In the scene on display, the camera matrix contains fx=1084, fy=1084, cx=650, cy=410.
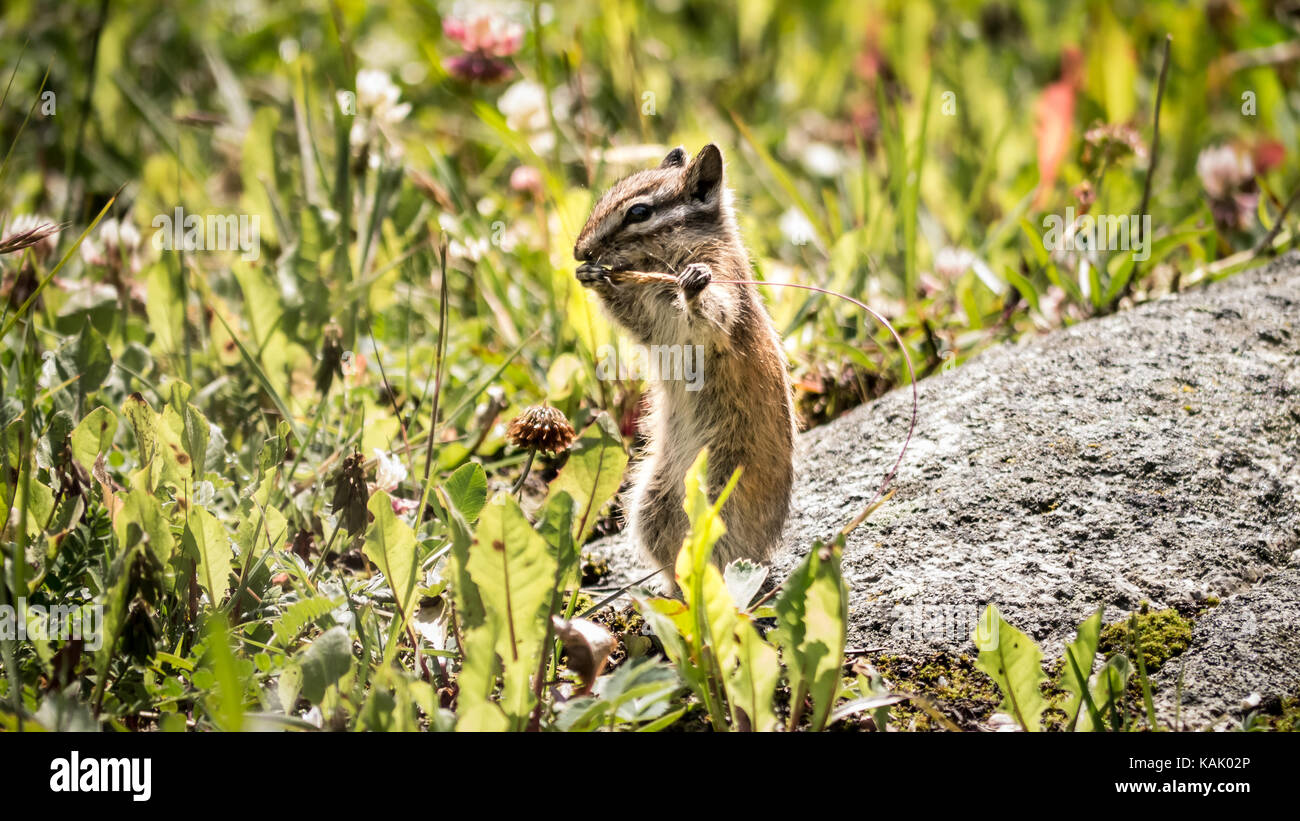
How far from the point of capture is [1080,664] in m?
2.24

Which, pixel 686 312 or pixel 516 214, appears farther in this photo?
pixel 516 214

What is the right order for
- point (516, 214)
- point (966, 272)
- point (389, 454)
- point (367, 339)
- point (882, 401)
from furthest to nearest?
point (516, 214) < point (966, 272) < point (367, 339) < point (882, 401) < point (389, 454)

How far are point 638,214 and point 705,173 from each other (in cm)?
30

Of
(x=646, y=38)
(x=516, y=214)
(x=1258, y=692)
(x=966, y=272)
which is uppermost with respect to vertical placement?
(x=646, y=38)

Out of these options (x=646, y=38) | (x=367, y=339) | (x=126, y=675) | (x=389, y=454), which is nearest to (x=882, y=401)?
(x=389, y=454)

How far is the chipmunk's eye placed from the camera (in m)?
3.56

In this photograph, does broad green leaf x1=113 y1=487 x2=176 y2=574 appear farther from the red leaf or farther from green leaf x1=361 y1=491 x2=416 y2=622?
the red leaf

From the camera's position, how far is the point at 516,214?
5.35m

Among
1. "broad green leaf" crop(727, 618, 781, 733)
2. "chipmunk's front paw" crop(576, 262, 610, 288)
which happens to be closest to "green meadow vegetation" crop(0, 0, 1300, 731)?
"broad green leaf" crop(727, 618, 781, 733)

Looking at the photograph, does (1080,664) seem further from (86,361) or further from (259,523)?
(86,361)

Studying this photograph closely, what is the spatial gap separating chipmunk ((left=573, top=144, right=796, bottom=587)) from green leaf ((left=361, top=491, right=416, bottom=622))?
32.9 inches
